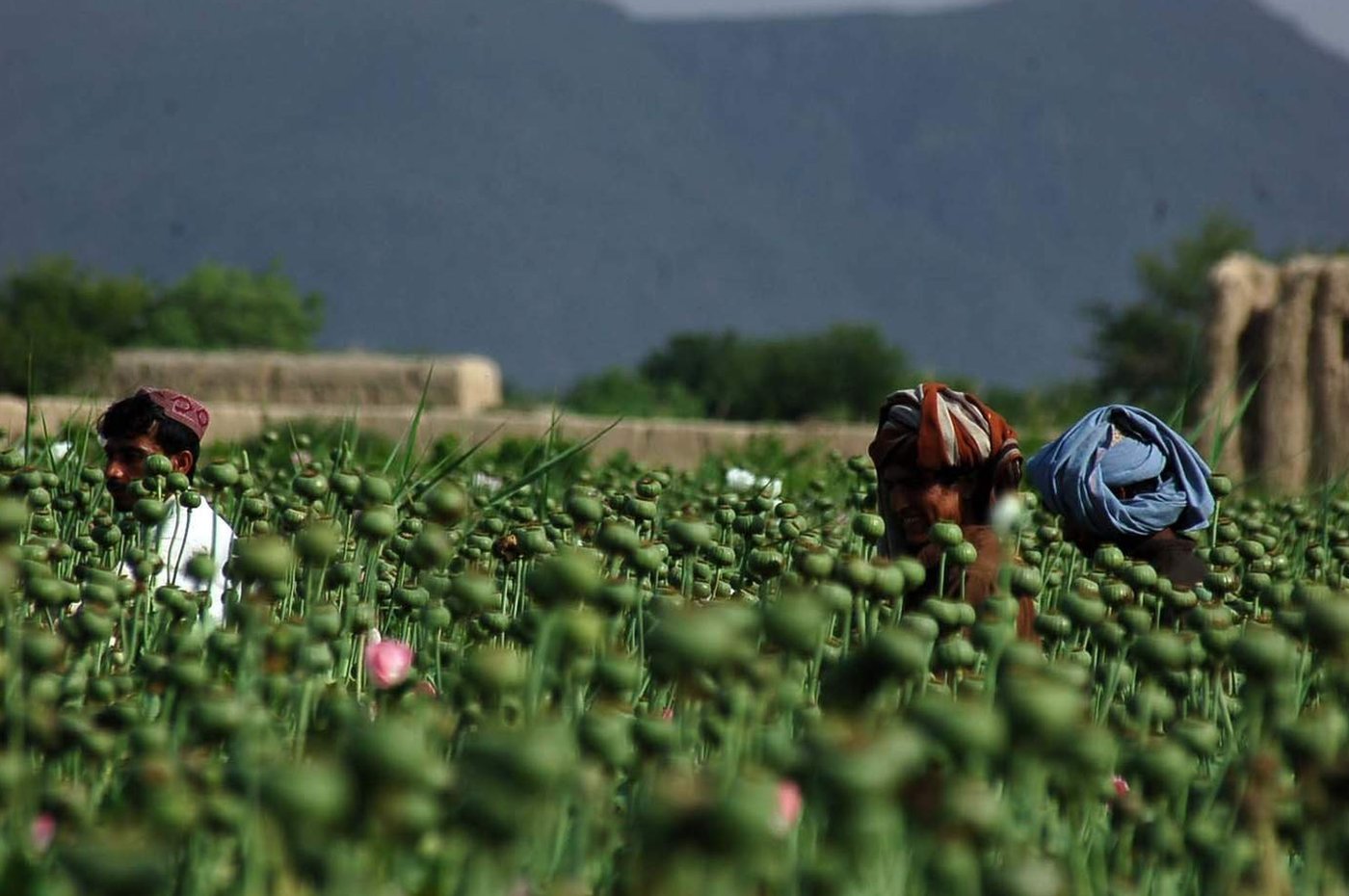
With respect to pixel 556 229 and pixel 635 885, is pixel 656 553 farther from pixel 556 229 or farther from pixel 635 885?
pixel 556 229

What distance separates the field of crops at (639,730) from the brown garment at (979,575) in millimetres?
107

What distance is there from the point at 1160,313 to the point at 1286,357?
4228 cm

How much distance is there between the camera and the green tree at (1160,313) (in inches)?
1686

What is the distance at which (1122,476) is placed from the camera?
3.31 m

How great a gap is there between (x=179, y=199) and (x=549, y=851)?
203 meters

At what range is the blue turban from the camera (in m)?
3.28

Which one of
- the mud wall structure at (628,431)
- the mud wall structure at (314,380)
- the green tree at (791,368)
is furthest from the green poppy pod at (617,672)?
the green tree at (791,368)

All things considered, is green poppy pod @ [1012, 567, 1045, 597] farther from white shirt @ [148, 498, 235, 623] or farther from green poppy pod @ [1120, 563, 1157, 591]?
white shirt @ [148, 498, 235, 623]

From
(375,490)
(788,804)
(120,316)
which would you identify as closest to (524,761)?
(788,804)

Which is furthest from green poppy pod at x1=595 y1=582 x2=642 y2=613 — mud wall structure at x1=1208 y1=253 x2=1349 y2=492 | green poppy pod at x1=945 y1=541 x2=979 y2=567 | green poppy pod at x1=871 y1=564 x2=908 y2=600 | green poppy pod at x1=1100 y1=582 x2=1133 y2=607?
mud wall structure at x1=1208 y1=253 x2=1349 y2=492

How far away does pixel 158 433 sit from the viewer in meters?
3.37

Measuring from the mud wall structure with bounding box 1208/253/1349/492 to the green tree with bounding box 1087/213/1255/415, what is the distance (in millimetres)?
30273

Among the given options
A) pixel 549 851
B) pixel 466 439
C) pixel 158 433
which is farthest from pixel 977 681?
pixel 466 439

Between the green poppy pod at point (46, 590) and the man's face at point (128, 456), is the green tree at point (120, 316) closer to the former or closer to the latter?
the man's face at point (128, 456)
